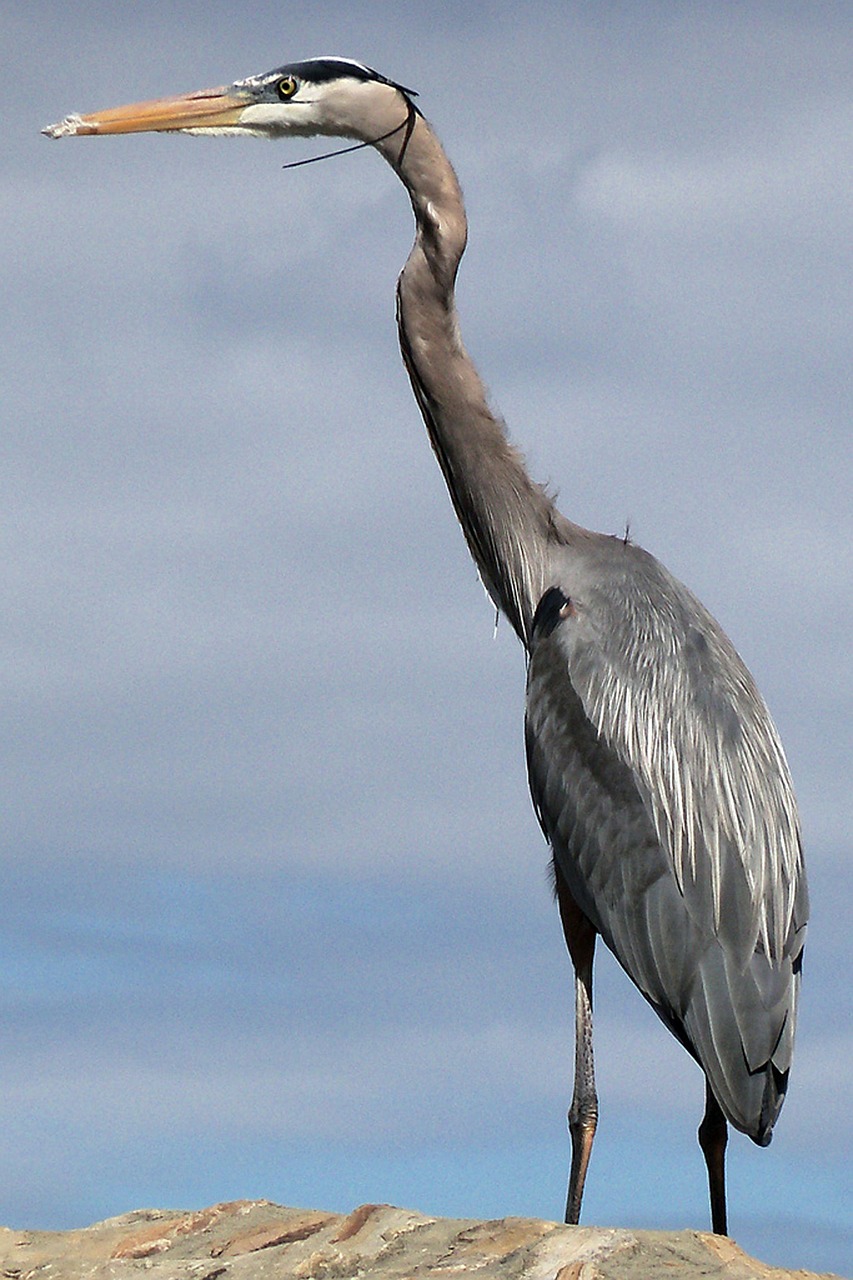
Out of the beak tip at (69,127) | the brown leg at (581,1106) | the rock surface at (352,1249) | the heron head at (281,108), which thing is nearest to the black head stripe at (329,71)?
the heron head at (281,108)

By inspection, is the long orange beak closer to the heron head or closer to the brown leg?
the heron head

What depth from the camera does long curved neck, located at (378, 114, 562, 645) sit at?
9.49 m

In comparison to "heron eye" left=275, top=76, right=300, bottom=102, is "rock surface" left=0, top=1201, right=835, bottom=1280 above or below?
below

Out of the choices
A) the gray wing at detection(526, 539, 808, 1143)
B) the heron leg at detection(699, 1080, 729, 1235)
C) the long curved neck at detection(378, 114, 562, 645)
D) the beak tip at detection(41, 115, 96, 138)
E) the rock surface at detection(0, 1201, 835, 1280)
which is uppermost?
the beak tip at detection(41, 115, 96, 138)

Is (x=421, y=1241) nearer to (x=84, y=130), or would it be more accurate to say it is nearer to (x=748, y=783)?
(x=748, y=783)

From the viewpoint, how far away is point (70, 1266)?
25.8 feet

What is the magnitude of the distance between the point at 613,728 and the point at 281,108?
14.4ft

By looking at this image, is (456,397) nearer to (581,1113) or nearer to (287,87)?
(287,87)

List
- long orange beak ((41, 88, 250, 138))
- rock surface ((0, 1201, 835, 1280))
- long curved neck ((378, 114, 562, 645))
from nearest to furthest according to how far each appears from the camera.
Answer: rock surface ((0, 1201, 835, 1280))
long curved neck ((378, 114, 562, 645))
long orange beak ((41, 88, 250, 138))

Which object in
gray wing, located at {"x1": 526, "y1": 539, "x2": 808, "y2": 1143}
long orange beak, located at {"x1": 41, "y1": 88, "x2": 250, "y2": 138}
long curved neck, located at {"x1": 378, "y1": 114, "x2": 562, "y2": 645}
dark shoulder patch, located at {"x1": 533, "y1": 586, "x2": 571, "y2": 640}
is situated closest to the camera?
gray wing, located at {"x1": 526, "y1": 539, "x2": 808, "y2": 1143}

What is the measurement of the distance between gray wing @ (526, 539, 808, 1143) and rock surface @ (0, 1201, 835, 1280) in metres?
1.24

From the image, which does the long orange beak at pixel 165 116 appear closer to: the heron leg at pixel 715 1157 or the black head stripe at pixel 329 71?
the black head stripe at pixel 329 71

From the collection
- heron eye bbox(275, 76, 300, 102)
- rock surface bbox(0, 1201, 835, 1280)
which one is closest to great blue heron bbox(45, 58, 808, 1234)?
heron eye bbox(275, 76, 300, 102)

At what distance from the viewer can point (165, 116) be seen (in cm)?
1035
